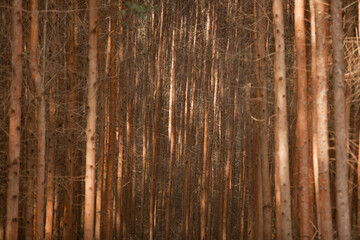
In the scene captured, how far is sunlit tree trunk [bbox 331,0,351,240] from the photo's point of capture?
8242 mm

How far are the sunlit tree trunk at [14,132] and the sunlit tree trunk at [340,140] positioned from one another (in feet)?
18.8

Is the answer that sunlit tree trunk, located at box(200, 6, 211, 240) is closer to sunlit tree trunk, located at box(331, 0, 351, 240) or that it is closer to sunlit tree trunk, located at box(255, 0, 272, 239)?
sunlit tree trunk, located at box(255, 0, 272, 239)

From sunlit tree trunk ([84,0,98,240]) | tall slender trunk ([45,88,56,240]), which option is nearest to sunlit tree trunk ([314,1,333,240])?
sunlit tree trunk ([84,0,98,240])

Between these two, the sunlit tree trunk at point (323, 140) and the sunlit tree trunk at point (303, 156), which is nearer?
the sunlit tree trunk at point (323, 140)

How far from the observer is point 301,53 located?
9.27 metres

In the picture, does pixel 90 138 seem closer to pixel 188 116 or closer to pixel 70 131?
pixel 70 131

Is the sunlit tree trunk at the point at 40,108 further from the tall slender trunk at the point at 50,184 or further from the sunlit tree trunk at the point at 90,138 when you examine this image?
the tall slender trunk at the point at 50,184

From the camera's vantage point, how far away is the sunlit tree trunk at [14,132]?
689 centimetres

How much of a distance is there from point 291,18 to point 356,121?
372 centimetres

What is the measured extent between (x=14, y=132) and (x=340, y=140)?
5.88m

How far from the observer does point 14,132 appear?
276 inches

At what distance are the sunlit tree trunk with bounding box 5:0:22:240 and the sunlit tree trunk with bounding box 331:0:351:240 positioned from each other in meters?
5.73

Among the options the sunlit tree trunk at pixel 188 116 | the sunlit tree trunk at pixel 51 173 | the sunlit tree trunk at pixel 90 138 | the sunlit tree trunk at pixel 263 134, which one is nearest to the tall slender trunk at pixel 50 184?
the sunlit tree trunk at pixel 51 173

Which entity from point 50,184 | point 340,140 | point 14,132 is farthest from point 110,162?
point 340,140
